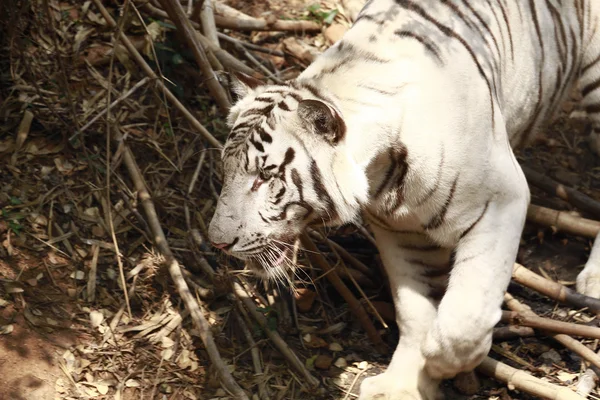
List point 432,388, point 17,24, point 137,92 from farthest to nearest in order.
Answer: point 137,92 → point 17,24 → point 432,388

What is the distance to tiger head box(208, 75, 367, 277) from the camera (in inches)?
91.3

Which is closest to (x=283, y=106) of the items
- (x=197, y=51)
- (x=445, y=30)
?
(x=445, y=30)

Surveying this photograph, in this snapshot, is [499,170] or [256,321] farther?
[256,321]

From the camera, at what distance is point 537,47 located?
3061mm

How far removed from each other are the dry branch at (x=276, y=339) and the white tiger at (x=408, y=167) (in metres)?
0.22

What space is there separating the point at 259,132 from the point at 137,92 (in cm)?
151

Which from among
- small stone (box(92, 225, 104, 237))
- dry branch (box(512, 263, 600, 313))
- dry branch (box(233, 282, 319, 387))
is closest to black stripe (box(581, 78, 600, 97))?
dry branch (box(512, 263, 600, 313))

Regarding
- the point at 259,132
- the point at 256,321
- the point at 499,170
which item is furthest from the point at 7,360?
the point at 499,170

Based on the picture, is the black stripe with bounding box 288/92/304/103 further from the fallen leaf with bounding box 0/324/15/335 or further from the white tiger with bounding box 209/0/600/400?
the fallen leaf with bounding box 0/324/15/335

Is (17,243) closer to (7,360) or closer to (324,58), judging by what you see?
(7,360)

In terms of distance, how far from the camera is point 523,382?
274cm

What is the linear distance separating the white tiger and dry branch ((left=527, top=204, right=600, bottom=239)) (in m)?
0.70

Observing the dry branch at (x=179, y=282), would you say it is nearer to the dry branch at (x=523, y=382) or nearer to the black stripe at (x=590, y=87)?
the dry branch at (x=523, y=382)

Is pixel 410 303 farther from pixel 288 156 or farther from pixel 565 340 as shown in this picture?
pixel 288 156
